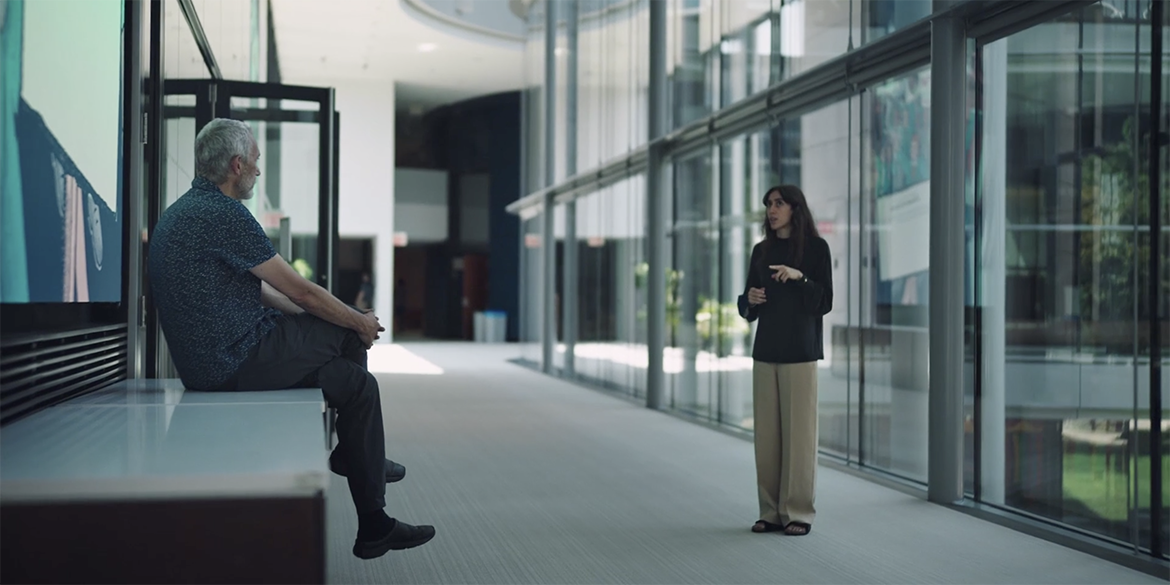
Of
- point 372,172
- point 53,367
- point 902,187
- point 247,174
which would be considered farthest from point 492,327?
point 53,367

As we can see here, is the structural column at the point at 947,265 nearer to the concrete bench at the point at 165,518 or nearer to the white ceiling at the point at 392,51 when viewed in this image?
the concrete bench at the point at 165,518

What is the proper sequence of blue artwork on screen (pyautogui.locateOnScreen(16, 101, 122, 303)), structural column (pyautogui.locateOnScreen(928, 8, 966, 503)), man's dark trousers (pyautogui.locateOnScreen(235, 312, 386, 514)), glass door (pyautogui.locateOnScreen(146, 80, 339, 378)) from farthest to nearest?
glass door (pyautogui.locateOnScreen(146, 80, 339, 378)) < structural column (pyautogui.locateOnScreen(928, 8, 966, 503)) < man's dark trousers (pyautogui.locateOnScreen(235, 312, 386, 514)) < blue artwork on screen (pyautogui.locateOnScreen(16, 101, 122, 303))

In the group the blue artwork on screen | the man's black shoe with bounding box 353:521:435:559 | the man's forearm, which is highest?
the blue artwork on screen

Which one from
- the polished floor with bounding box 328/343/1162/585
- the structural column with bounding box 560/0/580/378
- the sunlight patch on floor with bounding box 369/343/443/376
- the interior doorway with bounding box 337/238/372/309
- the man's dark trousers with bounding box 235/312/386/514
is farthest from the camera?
the interior doorway with bounding box 337/238/372/309

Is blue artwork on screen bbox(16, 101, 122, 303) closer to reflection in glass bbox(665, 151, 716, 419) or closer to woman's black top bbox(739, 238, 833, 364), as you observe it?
woman's black top bbox(739, 238, 833, 364)

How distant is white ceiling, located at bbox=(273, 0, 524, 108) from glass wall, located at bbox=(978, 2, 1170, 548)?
16.9 metres

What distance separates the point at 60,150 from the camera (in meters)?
3.56

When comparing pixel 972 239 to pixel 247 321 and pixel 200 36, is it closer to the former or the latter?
pixel 247 321

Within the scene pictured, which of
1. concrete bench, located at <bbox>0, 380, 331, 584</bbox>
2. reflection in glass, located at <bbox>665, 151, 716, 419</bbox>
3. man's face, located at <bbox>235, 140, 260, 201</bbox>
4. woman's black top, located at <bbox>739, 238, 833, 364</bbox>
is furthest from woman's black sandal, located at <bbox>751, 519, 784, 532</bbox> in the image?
reflection in glass, located at <bbox>665, 151, 716, 419</bbox>

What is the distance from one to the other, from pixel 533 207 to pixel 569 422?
10.1 metres

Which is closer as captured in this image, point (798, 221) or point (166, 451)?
point (166, 451)

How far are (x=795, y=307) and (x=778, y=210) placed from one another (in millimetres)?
481

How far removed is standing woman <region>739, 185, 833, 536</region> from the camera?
557 cm

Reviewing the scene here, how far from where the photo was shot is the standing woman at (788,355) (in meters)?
5.57
